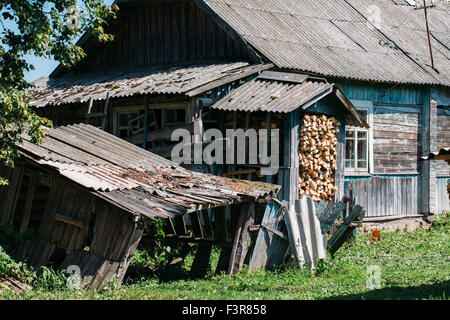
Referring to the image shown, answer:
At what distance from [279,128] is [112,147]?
3749 millimetres

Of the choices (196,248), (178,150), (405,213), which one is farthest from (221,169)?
(405,213)

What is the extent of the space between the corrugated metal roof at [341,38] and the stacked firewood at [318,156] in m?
1.59

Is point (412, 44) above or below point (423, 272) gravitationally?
above

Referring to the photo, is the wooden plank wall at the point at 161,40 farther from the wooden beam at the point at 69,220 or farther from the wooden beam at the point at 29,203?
the wooden beam at the point at 69,220

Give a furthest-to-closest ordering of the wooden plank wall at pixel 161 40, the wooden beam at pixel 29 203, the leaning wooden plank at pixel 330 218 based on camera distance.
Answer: the wooden plank wall at pixel 161 40, the leaning wooden plank at pixel 330 218, the wooden beam at pixel 29 203

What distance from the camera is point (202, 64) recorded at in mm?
16453

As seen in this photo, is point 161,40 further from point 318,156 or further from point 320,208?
point 320,208

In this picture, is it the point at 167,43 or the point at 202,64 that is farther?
the point at 167,43

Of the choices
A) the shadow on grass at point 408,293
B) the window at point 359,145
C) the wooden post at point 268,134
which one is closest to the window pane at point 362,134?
the window at point 359,145

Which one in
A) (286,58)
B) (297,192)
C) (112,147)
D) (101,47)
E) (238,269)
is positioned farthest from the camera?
(101,47)

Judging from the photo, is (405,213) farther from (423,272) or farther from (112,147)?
(112,147)

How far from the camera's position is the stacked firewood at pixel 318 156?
47.3 feet

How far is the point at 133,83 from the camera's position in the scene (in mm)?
16031

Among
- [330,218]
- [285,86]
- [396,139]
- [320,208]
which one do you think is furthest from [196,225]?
[396,139]
